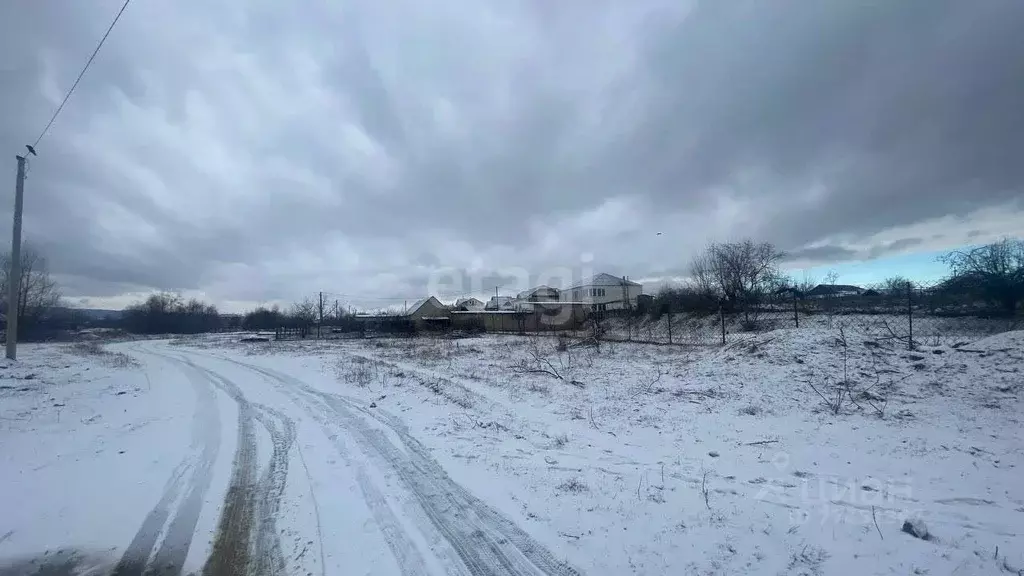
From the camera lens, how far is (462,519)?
461 centimetres

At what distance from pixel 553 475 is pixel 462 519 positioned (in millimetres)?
1701

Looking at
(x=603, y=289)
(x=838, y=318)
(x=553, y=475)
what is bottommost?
(x=553, y=475)

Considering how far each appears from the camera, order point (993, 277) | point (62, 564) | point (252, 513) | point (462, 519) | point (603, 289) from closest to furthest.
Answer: point (62, 564) → point (462, 519) → point (252, 513) → point (993, 277) → point (603, 289)

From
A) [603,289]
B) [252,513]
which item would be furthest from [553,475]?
[603,289]

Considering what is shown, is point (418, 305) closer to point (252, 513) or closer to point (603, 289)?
point (603, 289)

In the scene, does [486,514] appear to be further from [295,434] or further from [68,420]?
[68,420]

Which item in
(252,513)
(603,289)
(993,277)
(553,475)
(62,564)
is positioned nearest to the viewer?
(62,564)

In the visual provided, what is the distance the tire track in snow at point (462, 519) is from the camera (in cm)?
375

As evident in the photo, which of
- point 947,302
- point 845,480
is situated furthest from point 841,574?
point 947,302

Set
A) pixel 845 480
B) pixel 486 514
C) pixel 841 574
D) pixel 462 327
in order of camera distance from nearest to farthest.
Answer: pixel 841 574 → pixel 486 514 → pixel 845 480 → pixel 462 327

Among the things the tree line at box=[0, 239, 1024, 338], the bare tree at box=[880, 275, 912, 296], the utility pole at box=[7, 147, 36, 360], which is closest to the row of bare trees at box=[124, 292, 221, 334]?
the tree line at box=[0, 239, 1024, 338]

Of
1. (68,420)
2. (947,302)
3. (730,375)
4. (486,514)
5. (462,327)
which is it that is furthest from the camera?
(462,327)

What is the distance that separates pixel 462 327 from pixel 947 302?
40.6m

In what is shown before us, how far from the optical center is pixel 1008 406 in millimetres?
7762
